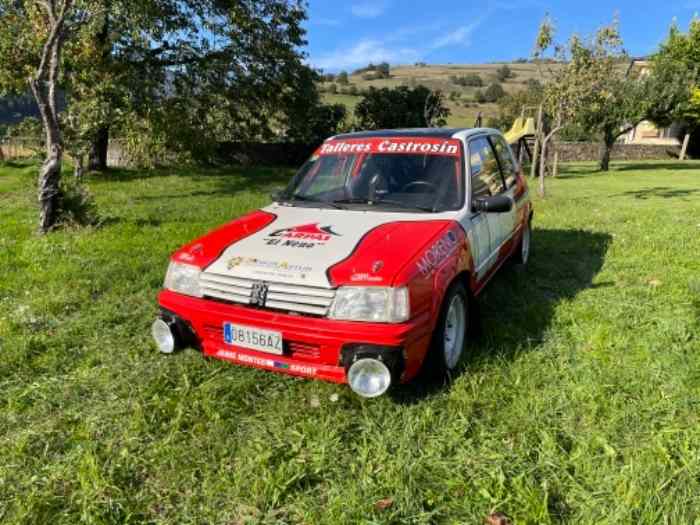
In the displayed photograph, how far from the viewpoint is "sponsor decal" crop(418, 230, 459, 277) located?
2977 millimetres

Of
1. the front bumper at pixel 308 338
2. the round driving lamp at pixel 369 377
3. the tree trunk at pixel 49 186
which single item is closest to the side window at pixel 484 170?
the front bumper at pixel 308 338

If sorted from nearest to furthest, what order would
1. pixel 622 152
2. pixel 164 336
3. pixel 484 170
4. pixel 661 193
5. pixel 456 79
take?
pixel 164 336, pixel 484 170, pixel 661 193, pixel 622 152, pixel 456 79

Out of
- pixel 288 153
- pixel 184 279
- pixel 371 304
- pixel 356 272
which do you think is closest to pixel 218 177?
pixel 288 153

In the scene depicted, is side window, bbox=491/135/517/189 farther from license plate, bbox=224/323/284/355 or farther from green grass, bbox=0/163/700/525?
license plate, bbox=224/323/284/355

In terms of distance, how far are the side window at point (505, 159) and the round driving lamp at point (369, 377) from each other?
118 inches

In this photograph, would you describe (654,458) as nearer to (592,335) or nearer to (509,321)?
(592,335)

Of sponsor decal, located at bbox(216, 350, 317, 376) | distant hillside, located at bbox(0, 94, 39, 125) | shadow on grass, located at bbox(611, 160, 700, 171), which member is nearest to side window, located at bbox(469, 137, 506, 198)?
sponsor decal, located at bbox(216, 350, 317, 376)

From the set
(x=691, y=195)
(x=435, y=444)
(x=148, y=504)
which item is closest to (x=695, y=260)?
(x=435, y=444)

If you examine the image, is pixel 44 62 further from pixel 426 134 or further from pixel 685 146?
pixel 685 146

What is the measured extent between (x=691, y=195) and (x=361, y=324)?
14.3m

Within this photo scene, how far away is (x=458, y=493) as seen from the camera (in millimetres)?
2377

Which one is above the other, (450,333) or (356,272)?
(356,272)

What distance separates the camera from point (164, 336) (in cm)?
325

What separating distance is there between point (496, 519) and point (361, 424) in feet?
3.03
